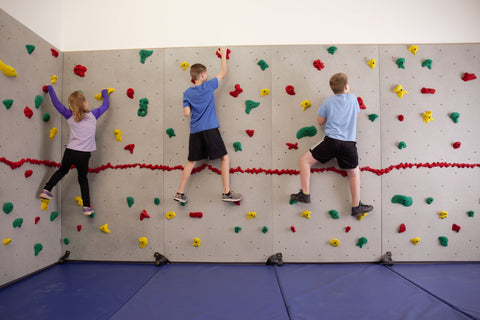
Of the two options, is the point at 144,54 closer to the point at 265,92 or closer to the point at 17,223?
the point at 265,92

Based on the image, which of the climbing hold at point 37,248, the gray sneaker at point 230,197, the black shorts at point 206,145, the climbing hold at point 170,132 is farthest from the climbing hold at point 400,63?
the climbing hold at point 37,248

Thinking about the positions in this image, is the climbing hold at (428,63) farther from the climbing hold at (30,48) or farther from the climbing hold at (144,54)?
the climbing hold at (30,48)

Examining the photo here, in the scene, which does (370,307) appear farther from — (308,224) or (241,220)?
(241,220)

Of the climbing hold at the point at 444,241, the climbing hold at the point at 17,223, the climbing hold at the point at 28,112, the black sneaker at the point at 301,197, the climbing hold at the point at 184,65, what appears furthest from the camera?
the climbing hold at the point at 184,65

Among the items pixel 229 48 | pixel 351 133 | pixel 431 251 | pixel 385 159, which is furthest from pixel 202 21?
pixel 431 251

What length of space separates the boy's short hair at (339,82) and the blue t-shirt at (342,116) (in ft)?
0.20

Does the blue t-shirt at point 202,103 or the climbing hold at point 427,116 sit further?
the climbing hold at point 427,116

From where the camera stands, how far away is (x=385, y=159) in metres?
2.88

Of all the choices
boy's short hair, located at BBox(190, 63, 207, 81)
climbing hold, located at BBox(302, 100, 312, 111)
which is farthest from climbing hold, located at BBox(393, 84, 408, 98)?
boy's short hair, located at BBox(190, 63, 207, 81)

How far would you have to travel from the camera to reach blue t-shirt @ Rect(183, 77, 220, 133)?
270 centimetres

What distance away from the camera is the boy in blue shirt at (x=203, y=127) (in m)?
2.71

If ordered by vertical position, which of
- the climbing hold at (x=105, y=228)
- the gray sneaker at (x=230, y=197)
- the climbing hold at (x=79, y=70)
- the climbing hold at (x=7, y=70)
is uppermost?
the climbing hold at (x=79, y=70)

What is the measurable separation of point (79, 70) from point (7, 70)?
0.72 meters

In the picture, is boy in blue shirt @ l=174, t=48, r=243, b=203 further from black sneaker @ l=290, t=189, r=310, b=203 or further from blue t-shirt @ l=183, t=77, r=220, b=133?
black sneaker @ l=290, t=189, r=310, b=203
